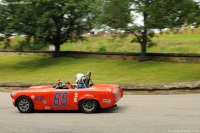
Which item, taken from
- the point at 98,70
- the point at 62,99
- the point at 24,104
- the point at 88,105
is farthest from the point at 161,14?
the point at 24,104

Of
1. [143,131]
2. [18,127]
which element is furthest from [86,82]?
[143,131]

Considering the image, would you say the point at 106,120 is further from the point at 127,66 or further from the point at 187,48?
the point at 187,48

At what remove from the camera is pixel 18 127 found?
936 cm

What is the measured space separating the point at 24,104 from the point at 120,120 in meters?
4.26

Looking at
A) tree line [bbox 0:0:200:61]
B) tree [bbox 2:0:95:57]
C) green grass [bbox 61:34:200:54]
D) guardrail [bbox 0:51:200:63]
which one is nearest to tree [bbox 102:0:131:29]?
tree line [bbox 0:0:200:61]

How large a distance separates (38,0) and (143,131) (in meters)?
23.8

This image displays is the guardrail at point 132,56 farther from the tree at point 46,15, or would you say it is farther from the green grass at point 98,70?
the tree at point 46,15

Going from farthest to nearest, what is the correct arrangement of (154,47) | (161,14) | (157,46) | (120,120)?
(154,47) → (157,46) → (161,14) → (120,120)

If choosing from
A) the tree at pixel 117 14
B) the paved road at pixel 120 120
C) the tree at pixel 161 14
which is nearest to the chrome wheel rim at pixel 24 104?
the paved road at pixel 120 120

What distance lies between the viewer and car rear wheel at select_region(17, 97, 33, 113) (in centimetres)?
1214

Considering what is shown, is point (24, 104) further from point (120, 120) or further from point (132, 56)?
point (132, 56)

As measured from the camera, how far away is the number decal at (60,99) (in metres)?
11.5

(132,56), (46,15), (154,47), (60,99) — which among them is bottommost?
(60,99)

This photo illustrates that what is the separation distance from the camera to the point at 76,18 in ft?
107
